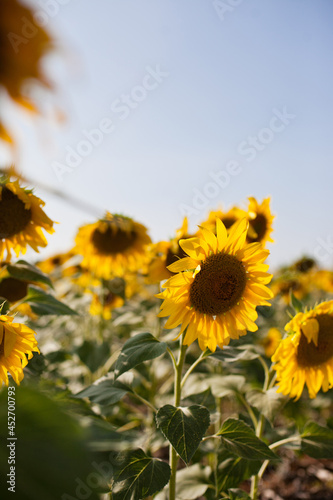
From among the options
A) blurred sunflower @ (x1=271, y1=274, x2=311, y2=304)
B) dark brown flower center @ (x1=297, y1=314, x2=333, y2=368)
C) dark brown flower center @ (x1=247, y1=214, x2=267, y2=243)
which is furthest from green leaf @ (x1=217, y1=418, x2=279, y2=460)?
blurred sunflower @ (x1=271, y1=274, x2=311, y2=304)

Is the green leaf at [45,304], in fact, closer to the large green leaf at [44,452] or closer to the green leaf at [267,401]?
the green leaf at [267,401]

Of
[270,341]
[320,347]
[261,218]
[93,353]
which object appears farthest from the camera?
[270,341]

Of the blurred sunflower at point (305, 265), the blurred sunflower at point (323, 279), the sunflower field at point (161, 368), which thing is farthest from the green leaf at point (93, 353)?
the blurred sunflower at point (323, 279)

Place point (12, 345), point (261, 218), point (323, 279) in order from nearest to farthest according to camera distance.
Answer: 1. point (12, 345)
2. point (261, 218)
3. point (323, 279)

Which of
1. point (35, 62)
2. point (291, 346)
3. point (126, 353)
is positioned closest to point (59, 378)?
point (126, 353)

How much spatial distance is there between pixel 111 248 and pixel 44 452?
7.74 ft

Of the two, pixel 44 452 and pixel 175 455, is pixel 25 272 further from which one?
pixel 44 452

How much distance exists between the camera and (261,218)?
190 cm

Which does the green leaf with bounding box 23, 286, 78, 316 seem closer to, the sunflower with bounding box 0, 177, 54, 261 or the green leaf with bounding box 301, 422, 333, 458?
the sunflower with bounding box 0, 177, 54, 261

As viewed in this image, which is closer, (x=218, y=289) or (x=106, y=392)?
(x=218, y=289)

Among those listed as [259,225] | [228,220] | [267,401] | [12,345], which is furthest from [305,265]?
[12,345]

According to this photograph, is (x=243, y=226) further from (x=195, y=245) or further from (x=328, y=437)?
(x=328, y=437)

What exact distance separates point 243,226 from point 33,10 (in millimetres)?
976

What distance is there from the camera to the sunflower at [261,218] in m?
1.82
